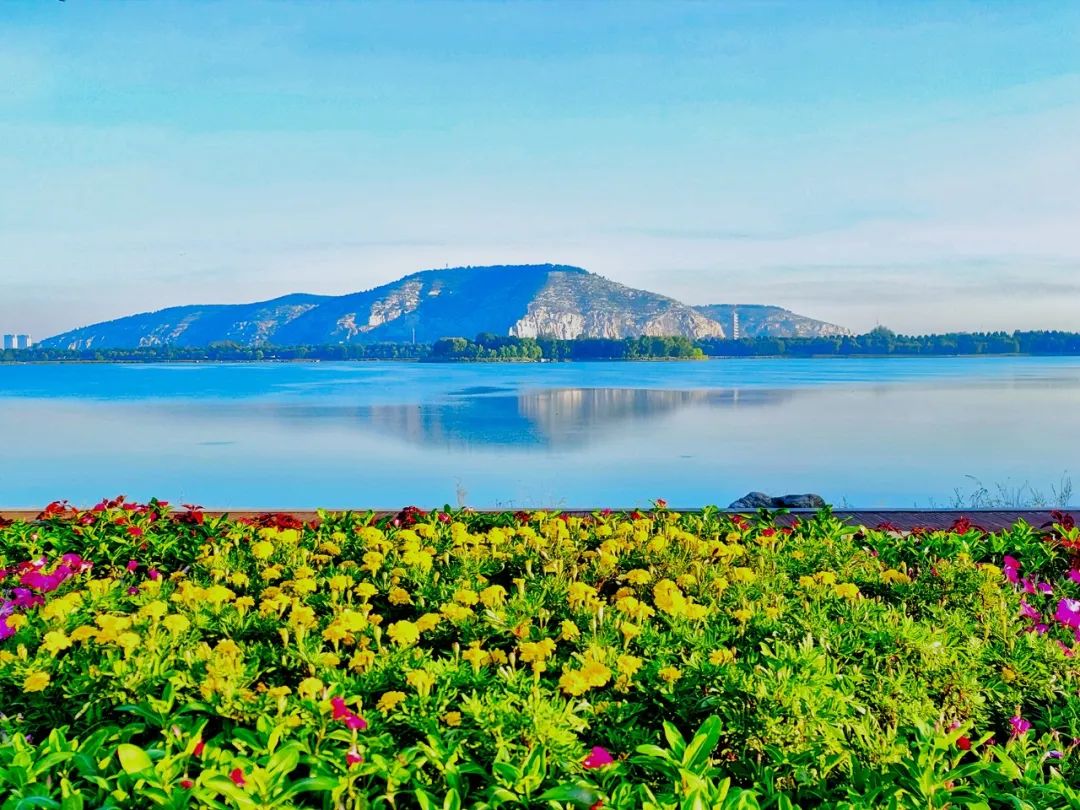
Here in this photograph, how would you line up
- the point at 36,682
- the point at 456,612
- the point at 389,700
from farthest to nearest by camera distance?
the point at 456,612, the point at 36,682, the point at 389,700

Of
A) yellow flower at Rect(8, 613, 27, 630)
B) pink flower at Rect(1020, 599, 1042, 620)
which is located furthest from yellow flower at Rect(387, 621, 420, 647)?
pink flower at Rect(1020, 599, 1042, 620)

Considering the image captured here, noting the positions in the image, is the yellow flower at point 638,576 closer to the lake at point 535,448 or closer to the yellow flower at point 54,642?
Answer: the yellow flower at point 54,642

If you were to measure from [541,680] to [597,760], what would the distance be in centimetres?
40

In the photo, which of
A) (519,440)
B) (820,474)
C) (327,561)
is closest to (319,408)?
(519,440)

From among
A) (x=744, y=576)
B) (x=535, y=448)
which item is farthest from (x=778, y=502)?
(x=535, y=448)

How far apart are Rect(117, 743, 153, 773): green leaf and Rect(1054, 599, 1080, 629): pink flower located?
2.60m

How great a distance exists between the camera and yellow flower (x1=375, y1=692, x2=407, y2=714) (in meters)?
2.13

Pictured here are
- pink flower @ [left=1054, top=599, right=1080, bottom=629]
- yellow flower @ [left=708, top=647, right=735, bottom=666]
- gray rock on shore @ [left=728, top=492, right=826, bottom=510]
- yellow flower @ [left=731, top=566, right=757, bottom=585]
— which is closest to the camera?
yellow flower @ [left=708, top=647, right=735, bottom=666]

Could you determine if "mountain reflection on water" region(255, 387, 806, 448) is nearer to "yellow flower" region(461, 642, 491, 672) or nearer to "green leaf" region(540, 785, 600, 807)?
"yellow flower" region(461, 642, 491, 672)

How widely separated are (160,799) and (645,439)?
21.4 meters

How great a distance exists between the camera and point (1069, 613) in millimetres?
3025

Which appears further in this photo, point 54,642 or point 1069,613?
point 1069,613

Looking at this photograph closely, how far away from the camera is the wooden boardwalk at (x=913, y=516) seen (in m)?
5.86

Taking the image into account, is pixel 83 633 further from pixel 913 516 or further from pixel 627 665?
pixel 913 516
